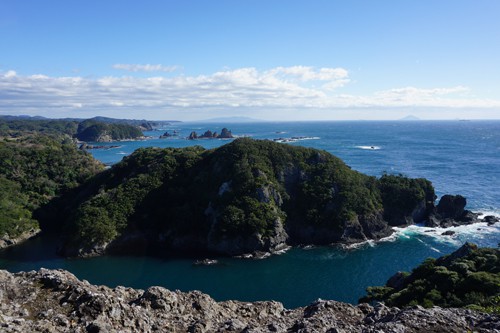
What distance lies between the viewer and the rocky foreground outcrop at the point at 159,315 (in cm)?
1716

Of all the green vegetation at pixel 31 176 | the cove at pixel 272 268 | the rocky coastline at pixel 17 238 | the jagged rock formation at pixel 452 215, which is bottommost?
the cove at pixel 272 268

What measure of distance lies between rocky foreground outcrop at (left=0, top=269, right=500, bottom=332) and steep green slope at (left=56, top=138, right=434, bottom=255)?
3511cm

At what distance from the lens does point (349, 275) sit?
164 feet

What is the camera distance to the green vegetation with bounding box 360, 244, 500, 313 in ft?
101

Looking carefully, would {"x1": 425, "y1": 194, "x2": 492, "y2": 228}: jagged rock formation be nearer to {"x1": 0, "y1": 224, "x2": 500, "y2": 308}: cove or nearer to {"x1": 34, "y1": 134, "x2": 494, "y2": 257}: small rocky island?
{"x1": 34, "y1": 134, "x2": 494, "y2": 257}: small rocky island

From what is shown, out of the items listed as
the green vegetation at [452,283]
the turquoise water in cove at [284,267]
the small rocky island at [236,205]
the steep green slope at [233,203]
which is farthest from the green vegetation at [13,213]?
the green vegetation at [452,283]

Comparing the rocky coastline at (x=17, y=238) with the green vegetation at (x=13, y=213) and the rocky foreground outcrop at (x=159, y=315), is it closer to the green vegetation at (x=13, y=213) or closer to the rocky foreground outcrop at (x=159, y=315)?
the green vegetation at (x=13, y=213)

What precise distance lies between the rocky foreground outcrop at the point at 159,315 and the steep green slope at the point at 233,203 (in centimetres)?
3511

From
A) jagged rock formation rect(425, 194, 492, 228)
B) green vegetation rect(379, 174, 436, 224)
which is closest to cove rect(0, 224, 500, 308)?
jagged rock formation rect(425, 194, 492, 228)

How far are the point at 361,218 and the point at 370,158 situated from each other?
79.0m

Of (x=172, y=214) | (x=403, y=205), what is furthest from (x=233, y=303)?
(x=403, y=205)

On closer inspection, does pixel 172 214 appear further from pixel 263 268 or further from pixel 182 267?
pixel 263 268

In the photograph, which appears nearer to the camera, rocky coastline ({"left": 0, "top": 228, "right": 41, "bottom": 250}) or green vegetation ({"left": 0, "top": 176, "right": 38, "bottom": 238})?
rocky coastline ({"left": 0, "top": 228, "right": 41, "bottom": 250})

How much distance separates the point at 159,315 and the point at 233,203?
40.7 meters
